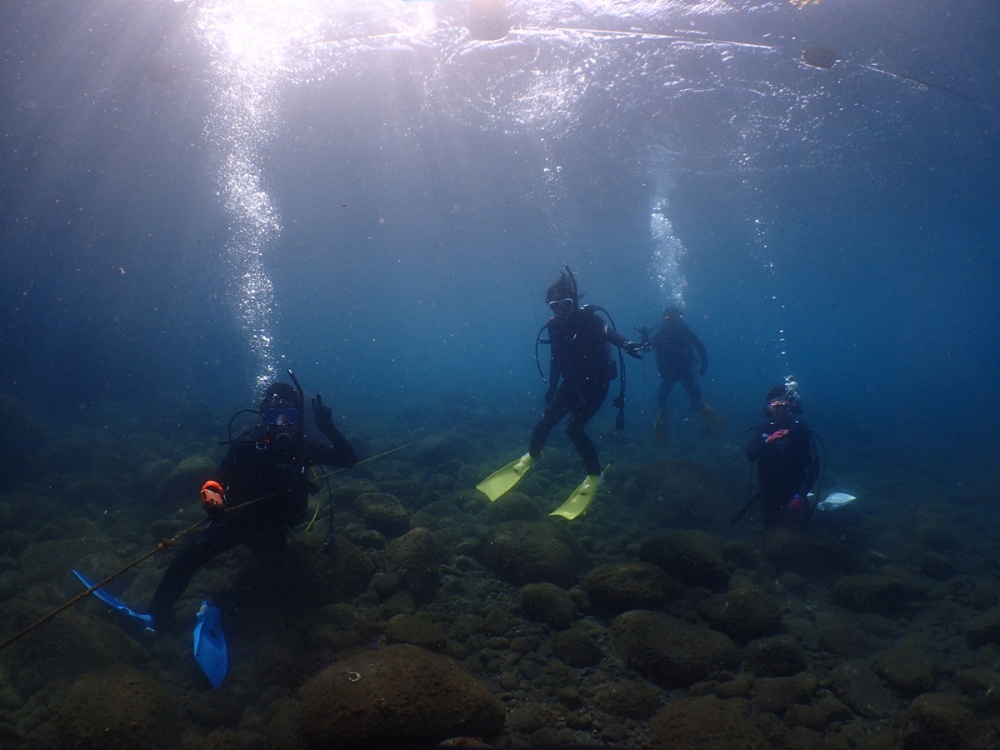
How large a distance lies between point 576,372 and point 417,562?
11.9 feet

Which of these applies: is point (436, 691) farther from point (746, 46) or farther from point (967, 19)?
point (967, 19)

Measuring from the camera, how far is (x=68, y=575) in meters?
5.92

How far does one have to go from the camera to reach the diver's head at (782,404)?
735cm

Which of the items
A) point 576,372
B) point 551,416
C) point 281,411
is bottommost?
point 551,416

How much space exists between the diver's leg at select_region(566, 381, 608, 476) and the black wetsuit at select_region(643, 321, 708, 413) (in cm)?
660

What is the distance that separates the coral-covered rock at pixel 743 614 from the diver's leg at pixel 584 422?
2.70m

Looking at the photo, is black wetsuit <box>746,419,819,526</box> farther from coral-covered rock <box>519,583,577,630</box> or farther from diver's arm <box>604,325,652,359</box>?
coral-covered rock <box>519,583,577,630</box>

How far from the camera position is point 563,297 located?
7230 millimetres

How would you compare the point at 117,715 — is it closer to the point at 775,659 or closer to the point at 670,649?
the point at 670,649

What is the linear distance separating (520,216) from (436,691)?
86.4 ft

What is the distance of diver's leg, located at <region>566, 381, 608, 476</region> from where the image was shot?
283 inches

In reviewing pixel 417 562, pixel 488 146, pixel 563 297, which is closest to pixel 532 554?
pixel 417 562

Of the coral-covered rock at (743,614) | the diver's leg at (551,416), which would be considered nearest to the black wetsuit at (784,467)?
the coral-covered rock at (743,614)

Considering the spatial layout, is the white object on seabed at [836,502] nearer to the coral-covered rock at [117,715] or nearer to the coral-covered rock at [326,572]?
the coral-covered rock at [326,572]
